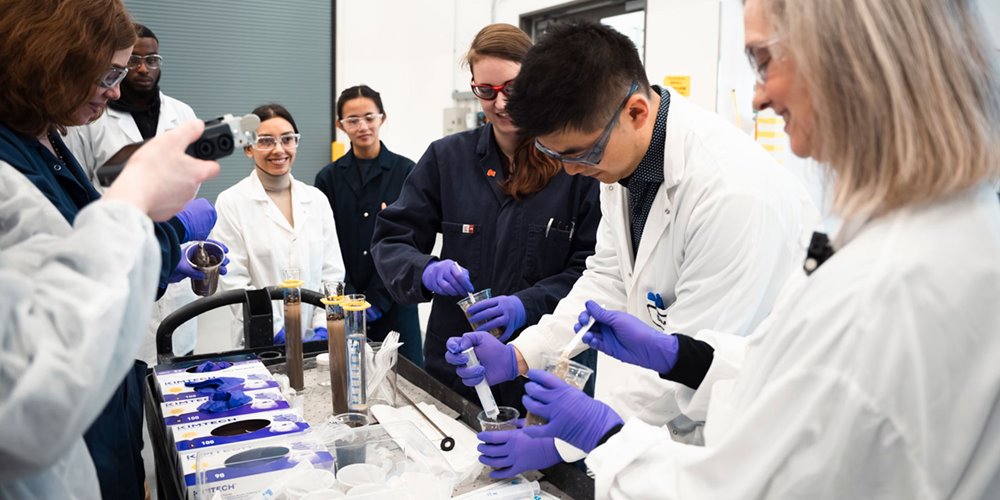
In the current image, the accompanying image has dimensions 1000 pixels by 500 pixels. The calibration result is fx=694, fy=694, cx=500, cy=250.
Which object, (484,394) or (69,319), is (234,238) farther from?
(69,319)

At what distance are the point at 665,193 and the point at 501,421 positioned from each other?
0.66m

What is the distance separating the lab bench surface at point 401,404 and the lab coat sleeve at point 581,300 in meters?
0.25

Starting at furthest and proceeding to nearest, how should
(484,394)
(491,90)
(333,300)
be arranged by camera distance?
(491,90), (333,300), (484,394)

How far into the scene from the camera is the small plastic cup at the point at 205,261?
1.95 metres

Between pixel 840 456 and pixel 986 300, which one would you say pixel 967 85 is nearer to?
pixel 986 300

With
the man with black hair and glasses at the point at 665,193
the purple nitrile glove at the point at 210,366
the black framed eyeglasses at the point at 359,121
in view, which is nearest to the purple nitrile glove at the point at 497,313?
the man with black hair and glasses at the point at 665,193

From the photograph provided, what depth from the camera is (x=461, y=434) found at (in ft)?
4.96

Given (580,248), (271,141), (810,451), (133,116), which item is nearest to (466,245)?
(580,248)

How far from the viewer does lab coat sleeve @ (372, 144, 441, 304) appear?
2.27m

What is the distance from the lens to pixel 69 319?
75cm

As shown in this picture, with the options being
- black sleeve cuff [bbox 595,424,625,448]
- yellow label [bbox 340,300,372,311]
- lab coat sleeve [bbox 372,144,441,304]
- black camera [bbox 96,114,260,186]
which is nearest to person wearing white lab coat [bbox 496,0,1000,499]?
black sleeve cuff [bbox 595,424,625,448]

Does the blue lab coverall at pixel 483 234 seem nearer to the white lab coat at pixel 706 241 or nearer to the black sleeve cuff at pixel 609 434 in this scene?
the white lab coat at pixel 706 241

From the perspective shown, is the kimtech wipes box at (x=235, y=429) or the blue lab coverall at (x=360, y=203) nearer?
the kimtech wipes box at (x=235, y=429)

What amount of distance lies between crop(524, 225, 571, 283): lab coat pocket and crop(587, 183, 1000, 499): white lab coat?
50.2 inches
